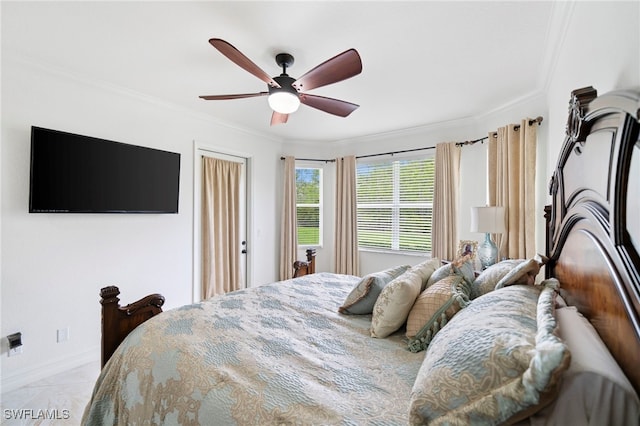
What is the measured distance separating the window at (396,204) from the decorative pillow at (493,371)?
3.34m

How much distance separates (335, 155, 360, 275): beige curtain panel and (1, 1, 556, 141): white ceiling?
1.63 metres

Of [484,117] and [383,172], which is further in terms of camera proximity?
[383,172]

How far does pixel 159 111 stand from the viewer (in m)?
3.13

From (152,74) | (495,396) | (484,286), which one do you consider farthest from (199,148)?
(495,396)

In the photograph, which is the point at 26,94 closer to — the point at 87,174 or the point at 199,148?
the point at 87,174

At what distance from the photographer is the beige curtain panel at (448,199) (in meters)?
3.67

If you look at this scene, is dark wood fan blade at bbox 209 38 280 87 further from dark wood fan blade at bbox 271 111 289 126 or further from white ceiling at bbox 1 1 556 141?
dark wood fan blade at bbox 271 111 289 126

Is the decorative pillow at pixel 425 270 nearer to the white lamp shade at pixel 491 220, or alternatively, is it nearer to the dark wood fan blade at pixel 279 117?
the white lamp shade at pixel 491 220

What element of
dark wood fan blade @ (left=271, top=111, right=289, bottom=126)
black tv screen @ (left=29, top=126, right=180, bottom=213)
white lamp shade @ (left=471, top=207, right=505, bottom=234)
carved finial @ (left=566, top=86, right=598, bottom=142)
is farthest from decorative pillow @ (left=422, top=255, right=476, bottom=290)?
black tv screen @ (left=29, top=126, right=180, bottom=213)

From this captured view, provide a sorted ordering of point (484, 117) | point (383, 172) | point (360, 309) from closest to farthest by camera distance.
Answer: point (360, 309), point (484, 117), point (383, 172)

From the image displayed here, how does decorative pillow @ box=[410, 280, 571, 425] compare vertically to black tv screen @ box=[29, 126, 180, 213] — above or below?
below

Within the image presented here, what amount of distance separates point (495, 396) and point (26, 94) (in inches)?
137

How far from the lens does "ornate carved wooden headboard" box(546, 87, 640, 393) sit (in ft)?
2.11

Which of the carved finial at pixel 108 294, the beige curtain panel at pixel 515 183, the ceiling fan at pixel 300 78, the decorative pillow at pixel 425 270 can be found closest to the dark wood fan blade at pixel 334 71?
the ceiling fan at pixel 300 78
